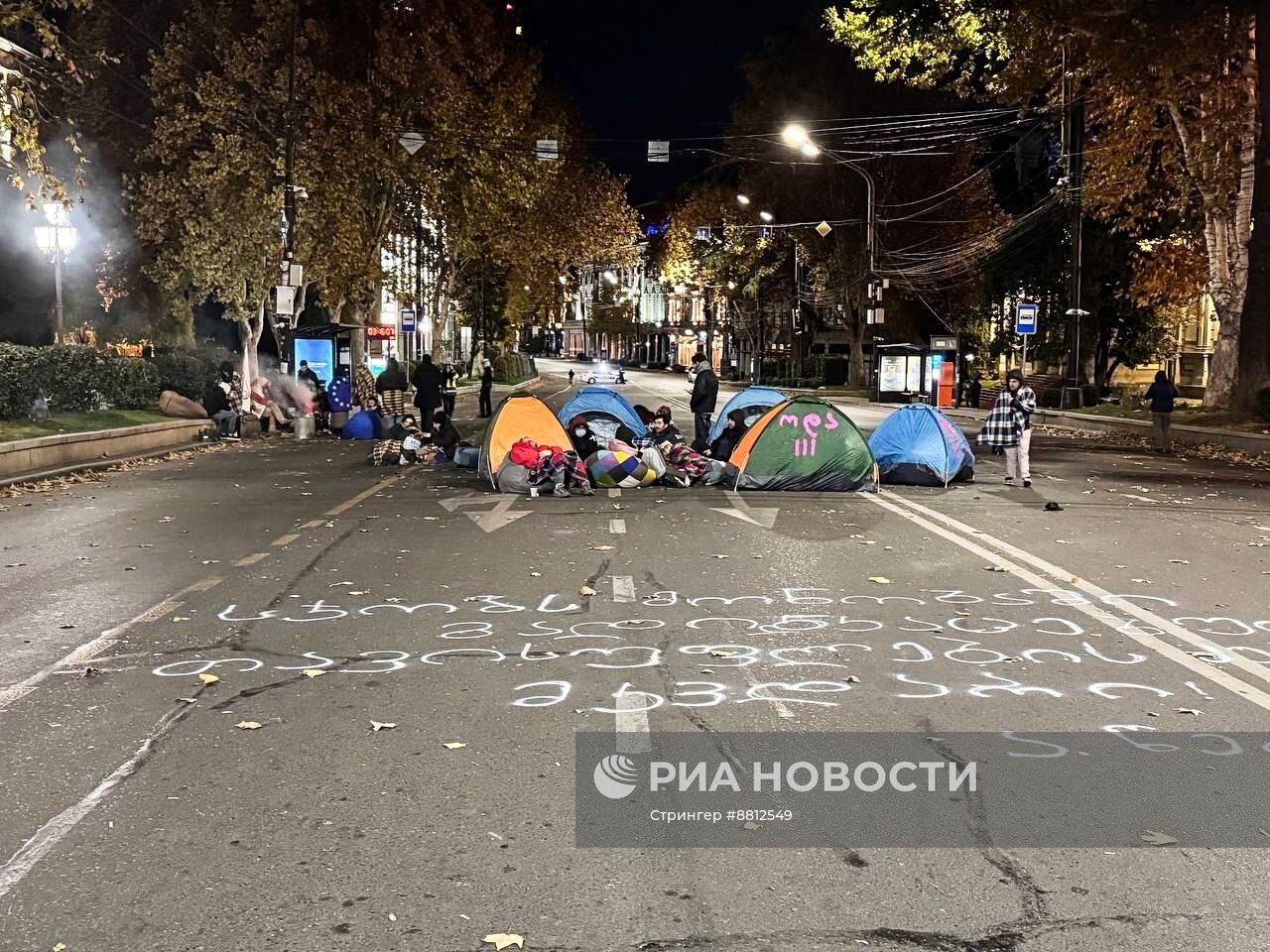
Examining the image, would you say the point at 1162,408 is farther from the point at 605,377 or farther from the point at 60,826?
the point at 605,377

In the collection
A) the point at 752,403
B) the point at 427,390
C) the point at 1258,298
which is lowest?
the point at 752,403

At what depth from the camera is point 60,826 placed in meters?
4.53

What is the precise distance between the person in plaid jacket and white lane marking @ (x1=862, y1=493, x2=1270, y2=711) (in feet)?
10.4

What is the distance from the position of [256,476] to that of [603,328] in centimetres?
13334

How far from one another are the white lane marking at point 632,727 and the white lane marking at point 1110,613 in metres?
3.16

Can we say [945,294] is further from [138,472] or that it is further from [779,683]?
[779,683]

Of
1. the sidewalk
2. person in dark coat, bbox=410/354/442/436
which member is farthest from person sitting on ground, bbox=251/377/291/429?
the sidewalk

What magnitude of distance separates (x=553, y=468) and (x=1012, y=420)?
6.30 m

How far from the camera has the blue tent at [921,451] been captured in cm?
1695

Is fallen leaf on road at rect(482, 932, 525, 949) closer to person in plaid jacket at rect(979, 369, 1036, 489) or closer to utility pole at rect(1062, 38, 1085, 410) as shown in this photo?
person in plaid jacket at rect(979, 369, 1036, 489)

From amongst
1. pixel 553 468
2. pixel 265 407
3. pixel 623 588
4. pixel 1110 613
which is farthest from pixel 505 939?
pixel 265 407

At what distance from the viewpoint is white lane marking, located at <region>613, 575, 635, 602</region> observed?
8.91 meters

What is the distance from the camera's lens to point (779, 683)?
21.5 feet

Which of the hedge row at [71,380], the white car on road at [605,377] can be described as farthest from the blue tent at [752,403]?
the white car on road at [605,377]
